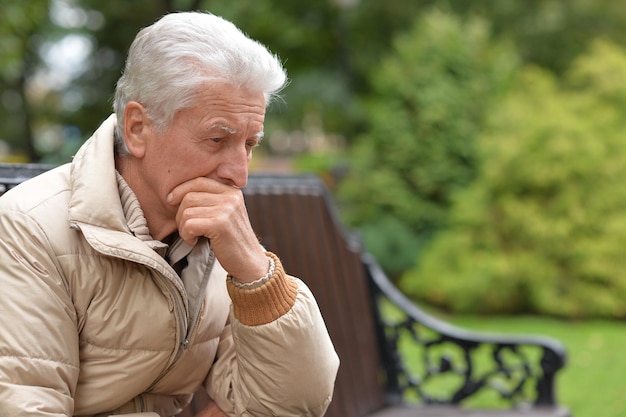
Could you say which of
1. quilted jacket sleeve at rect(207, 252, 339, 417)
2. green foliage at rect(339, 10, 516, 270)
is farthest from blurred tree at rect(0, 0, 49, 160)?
quilted jacket sleeve at rect(207, 252, 339, 417)

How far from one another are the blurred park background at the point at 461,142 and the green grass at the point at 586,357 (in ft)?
0.09

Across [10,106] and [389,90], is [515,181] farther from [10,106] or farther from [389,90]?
[10,106]

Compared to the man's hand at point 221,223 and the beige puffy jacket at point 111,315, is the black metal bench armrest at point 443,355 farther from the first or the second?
the man's hand at point 221,223

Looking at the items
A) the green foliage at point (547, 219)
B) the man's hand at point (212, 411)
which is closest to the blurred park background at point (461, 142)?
the green foliage at point (547, 219)

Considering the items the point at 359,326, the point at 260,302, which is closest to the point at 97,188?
the point at 260,302

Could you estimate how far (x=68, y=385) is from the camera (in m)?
1.95

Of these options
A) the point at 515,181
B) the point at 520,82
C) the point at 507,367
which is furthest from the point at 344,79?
the point at 507,367

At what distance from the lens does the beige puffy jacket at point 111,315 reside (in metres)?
1.89

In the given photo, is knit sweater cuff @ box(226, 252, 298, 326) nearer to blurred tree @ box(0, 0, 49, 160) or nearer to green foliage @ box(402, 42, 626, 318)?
blurred tree @ box(0, 0, 49, 160)

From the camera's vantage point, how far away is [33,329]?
1.88 meters

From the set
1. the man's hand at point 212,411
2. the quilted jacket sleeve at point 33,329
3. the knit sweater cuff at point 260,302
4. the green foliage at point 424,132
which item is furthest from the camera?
the green foliage at point 424,132

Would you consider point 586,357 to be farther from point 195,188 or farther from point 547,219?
point 195,188

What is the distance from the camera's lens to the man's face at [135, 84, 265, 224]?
204 centimetres

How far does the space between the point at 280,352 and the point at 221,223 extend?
34 centimetres
